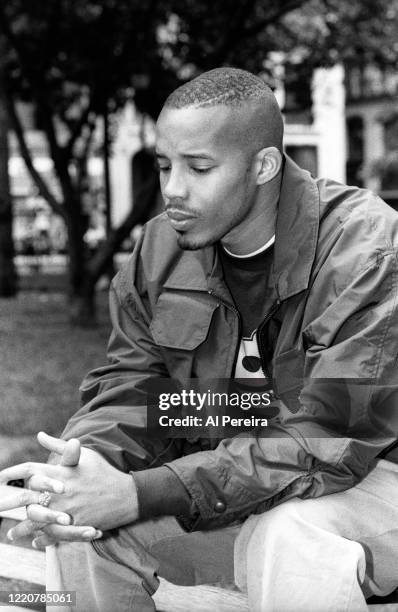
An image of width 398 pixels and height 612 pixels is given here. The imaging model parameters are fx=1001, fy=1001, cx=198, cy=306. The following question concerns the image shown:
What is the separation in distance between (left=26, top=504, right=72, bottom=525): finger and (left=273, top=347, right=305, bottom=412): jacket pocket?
0.63 m

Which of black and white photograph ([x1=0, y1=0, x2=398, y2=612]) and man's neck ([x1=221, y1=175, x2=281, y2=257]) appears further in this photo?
man's neck ([x1=221, y1=175, x2=281, y2=257])

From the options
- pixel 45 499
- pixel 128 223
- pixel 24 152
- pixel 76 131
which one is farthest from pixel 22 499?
pixel 76 131

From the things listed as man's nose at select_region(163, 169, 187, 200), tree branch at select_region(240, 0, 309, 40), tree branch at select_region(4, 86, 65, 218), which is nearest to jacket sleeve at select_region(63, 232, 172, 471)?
man's nose at select_region(163, 169, 187, 200)

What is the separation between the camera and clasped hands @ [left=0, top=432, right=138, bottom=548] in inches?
90.6

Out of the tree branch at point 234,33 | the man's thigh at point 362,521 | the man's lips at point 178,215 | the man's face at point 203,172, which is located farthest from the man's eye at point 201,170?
the tree branch at point 234,33

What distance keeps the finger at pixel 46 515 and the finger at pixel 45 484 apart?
0.15 ft

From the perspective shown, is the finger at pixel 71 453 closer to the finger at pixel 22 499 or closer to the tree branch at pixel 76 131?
the finger at pixel 22 499

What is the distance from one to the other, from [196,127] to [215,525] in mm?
981

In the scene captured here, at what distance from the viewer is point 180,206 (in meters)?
2.54

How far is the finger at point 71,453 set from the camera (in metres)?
2.33

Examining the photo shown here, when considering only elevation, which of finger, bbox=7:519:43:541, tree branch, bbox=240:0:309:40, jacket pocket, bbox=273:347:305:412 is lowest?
finger, bbox=7:519:43:541

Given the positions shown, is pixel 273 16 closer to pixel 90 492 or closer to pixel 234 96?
pixel 234 96

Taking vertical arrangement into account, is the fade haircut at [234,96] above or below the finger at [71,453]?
above

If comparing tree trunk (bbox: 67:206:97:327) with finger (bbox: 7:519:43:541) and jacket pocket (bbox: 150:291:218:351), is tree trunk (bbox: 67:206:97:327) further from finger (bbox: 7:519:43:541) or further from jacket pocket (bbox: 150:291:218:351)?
finger (bbox: 7:519:43:541)
